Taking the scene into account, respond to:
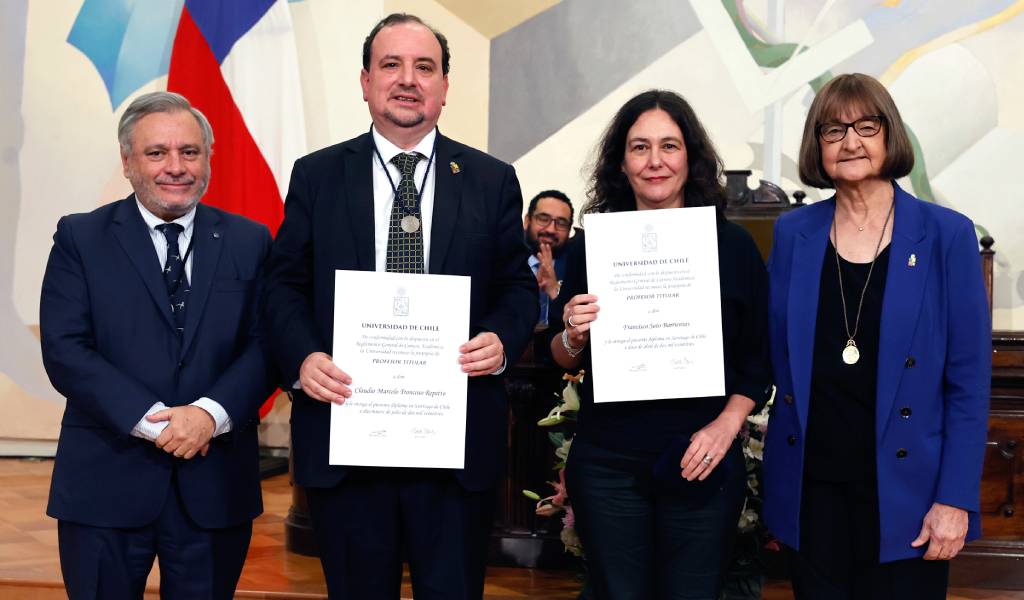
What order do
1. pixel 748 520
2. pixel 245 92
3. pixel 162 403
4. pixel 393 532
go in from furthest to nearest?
pixel 245 92 < pixel 748 520 < pixel 162 403 < pixel 393 532

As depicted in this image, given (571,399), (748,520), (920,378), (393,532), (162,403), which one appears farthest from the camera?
(571,399)

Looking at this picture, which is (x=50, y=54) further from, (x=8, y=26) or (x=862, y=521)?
(x=862, y=521)

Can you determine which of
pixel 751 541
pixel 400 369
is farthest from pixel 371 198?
pixel 751 541

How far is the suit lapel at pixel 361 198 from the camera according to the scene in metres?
1.91

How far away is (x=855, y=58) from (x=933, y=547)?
13.6ft

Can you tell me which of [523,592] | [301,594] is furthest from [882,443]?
[301,594]

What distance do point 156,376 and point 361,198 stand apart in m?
0.55

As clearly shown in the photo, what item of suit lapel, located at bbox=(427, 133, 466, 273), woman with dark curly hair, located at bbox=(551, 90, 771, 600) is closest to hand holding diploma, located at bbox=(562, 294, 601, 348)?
woman with dark curly hair, located at bbox=(551, 90, 771, 600)

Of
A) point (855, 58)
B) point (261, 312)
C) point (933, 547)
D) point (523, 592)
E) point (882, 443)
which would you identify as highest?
point (855, 58)

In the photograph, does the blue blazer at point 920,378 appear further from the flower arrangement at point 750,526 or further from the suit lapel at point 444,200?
the flower arrangement at point 750,526

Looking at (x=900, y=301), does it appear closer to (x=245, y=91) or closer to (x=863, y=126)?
(x=863, y=126)

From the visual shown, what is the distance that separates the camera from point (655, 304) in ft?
6.18

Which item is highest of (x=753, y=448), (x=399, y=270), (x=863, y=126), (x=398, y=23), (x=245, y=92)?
(x=245, y=92)

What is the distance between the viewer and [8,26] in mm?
6047
